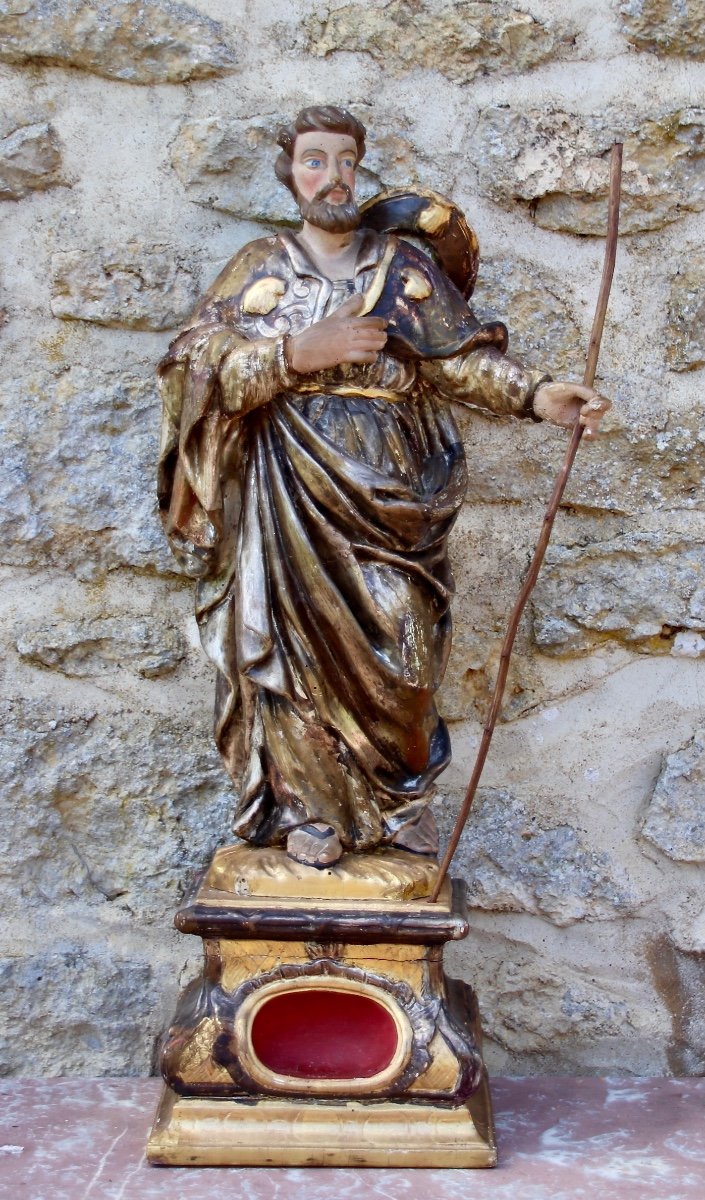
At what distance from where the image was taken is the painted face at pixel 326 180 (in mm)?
1691

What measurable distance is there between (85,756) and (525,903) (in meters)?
0.61

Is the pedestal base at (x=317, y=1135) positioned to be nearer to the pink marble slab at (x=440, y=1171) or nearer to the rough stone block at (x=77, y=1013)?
the pink marble slab at (x=440, y=1171)

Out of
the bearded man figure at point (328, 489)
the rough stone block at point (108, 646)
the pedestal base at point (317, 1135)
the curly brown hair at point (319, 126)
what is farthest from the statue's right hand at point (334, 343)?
the pedestal base at point (317, 1135)

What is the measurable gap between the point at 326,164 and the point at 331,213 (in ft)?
0.21

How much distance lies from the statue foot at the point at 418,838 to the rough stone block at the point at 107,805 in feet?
1.12

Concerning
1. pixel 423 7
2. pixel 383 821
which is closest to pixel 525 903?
pixel 383 821

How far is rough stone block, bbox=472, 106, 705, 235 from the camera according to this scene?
2.01 m

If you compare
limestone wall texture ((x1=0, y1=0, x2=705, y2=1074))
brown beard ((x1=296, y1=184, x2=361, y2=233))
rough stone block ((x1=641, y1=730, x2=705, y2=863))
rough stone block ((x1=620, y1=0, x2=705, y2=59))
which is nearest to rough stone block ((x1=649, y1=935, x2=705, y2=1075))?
limestone wall texture ((x1=0, y1=0, x2=705, y2=1074))

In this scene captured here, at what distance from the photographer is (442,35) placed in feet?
6.59

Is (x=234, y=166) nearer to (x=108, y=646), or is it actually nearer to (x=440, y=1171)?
(x=108, y=646)

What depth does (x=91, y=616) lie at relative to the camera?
1994 millimetres

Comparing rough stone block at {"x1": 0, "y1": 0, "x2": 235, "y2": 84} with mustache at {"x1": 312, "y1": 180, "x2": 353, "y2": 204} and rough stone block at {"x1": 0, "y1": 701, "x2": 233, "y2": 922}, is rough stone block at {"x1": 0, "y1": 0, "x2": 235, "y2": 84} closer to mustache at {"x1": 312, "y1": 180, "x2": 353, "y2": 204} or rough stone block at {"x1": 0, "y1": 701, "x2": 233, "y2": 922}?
mustache at {"x1": 312, "y1": 180, "x2": 353, "y2": 204}

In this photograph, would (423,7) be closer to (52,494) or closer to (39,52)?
(39,52)

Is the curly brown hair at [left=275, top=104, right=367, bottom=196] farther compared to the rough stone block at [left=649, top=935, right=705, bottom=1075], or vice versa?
the rough stone block at [left=649, top=935, right=705, bottom=1075]
